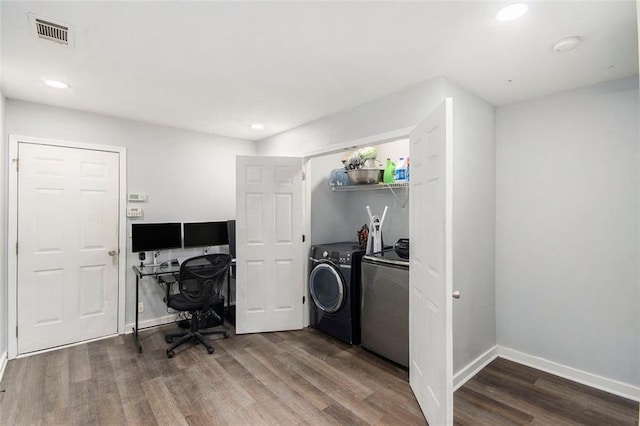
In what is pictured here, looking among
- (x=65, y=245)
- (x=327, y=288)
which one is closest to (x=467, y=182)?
(x=327, y=288)

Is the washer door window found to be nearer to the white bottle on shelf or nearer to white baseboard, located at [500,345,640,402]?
the white bottle on shelf

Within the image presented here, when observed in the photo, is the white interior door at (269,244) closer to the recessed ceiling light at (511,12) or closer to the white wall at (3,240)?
the white wall at (3,240)

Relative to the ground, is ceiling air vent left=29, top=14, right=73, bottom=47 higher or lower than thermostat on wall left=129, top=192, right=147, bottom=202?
higher

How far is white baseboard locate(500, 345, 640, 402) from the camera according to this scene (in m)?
2.32

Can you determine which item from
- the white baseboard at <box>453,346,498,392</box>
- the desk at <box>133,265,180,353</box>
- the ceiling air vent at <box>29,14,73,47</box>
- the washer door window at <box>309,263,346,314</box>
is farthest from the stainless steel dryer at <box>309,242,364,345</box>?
the ceiling air vent at <box>29,14,73,47</box>

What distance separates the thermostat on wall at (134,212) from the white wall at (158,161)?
0.06 metres

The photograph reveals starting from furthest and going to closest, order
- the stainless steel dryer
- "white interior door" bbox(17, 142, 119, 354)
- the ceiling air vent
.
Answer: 1. the stainless steel dryer
2. "white interior door" bbox(17, 142, 119, 354)
3. the ceiling air vent

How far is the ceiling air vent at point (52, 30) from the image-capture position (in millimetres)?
1701

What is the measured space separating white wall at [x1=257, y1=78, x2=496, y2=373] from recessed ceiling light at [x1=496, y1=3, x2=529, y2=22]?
28.1 inches

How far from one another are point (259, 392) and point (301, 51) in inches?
98.3

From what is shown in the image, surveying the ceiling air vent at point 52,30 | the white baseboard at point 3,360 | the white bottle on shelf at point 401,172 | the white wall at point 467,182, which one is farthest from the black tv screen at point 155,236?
the white bottle on shelf at point 401,172

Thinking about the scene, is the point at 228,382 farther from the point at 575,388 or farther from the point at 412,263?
the point at 575,388

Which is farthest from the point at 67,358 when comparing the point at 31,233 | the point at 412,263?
the point at 412,263

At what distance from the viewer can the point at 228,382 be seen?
2.50 meters
